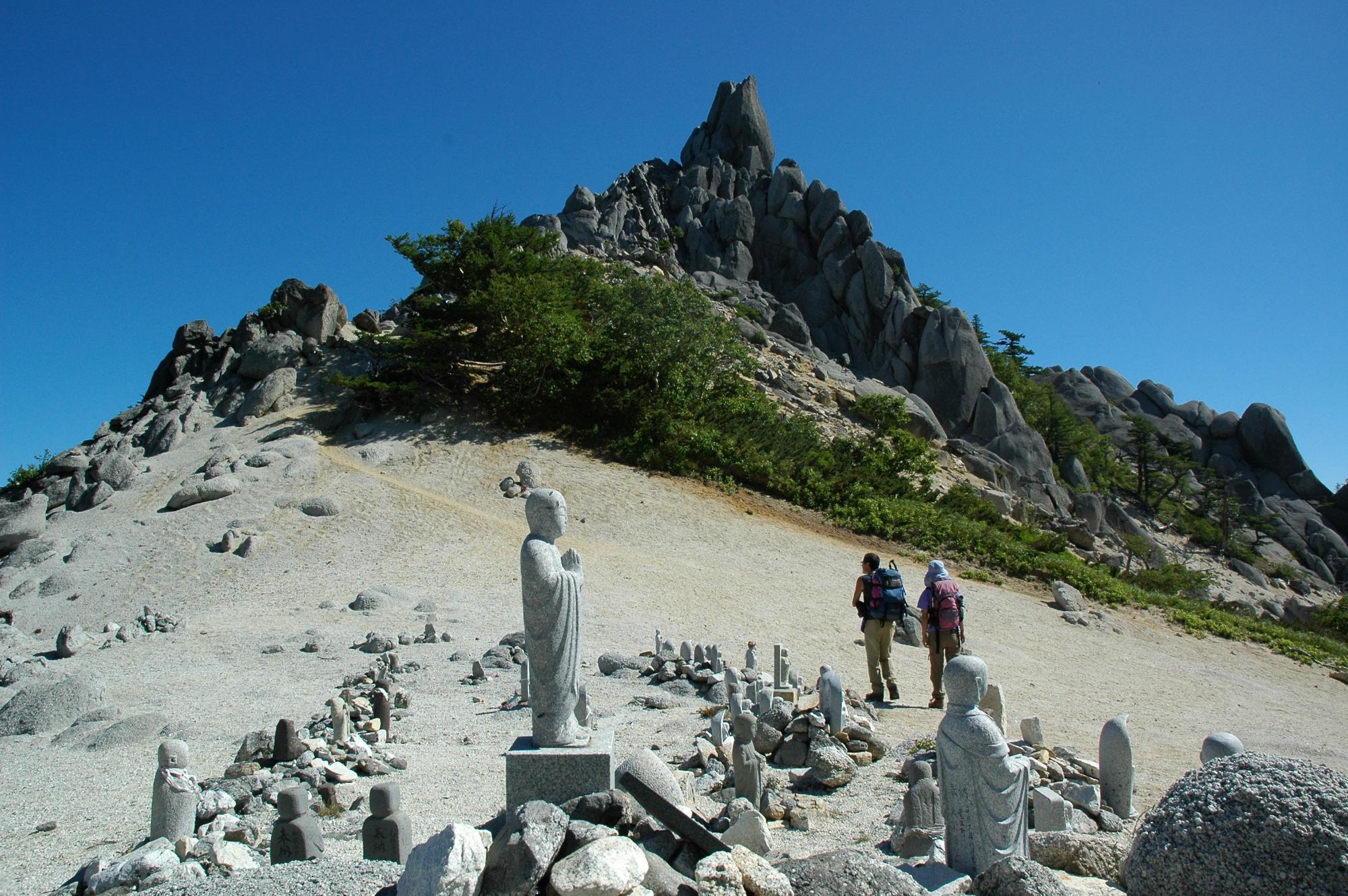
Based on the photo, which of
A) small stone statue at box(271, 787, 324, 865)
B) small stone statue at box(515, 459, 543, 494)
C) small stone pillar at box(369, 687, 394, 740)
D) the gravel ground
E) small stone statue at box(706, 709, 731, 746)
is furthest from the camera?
small stone statue at box(515, 459, 543, 494)

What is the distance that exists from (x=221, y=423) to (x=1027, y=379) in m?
41.8

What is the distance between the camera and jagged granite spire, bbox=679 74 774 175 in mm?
62031

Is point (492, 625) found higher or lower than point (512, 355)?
lower

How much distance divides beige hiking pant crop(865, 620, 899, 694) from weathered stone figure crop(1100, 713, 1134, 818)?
155 inches

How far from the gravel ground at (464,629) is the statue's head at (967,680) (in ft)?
5.47

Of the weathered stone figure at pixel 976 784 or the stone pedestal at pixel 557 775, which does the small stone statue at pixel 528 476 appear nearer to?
the stone pedestal at pixel 557 775

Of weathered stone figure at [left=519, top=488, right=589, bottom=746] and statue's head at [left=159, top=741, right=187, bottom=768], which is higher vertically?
weathered stone figure at [left=519, top=488, right=589, bottom=746]

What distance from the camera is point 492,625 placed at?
14.1 meters

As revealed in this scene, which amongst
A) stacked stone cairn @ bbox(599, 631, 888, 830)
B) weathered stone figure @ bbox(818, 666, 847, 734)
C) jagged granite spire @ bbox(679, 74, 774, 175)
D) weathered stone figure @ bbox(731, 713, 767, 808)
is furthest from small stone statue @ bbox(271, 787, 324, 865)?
jagged granite spire @ bbox(679, 74, 774, 175)

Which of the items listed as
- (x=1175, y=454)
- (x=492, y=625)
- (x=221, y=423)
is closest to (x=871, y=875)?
(x=492, y=625)

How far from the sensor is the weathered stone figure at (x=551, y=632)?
5.38 meters

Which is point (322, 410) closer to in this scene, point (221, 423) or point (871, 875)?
point (221, 423)

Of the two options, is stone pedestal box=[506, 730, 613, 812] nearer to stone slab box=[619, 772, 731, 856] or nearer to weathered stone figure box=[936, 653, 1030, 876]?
stone slab box=[619, 772, 731, 856]

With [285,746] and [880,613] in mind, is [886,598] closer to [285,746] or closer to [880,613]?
[880,613]
